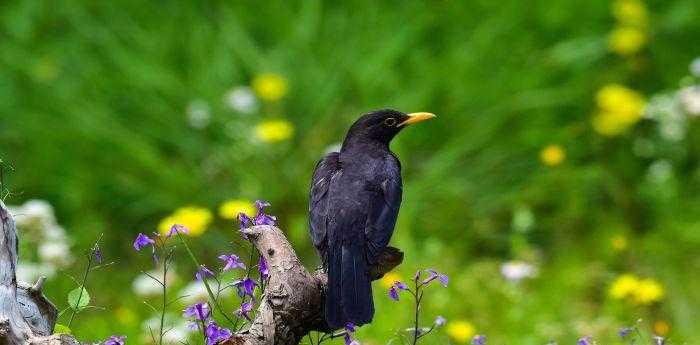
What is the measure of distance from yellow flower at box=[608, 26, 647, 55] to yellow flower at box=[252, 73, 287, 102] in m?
1.65

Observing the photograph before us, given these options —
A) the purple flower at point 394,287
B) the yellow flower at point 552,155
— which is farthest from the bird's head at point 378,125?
the yellow flower at point 552,155

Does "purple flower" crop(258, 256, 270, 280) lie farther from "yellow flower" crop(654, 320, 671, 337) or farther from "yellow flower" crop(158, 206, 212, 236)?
"yellow flower" crop(158, 206, 212, 236)

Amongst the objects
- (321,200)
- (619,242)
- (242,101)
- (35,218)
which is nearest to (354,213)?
(321,200)

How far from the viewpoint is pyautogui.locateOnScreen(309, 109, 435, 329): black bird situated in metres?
2.83

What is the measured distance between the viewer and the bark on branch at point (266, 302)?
2551 mm

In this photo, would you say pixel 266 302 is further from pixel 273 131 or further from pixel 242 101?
pixel 242 101

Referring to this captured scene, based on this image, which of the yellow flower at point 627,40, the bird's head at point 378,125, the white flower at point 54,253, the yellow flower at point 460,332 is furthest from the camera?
the yellow flower at point 627,40

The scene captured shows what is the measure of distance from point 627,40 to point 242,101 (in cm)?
194

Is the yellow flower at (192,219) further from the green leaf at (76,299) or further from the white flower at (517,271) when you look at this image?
the green leaf at (76,299)

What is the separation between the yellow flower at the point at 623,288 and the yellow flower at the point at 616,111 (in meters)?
1.22

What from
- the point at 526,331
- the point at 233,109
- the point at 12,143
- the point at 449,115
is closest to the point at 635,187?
the point at 449,115

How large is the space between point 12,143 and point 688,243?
3273 millimetres

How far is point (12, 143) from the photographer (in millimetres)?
6121

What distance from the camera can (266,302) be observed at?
2.59 metres
